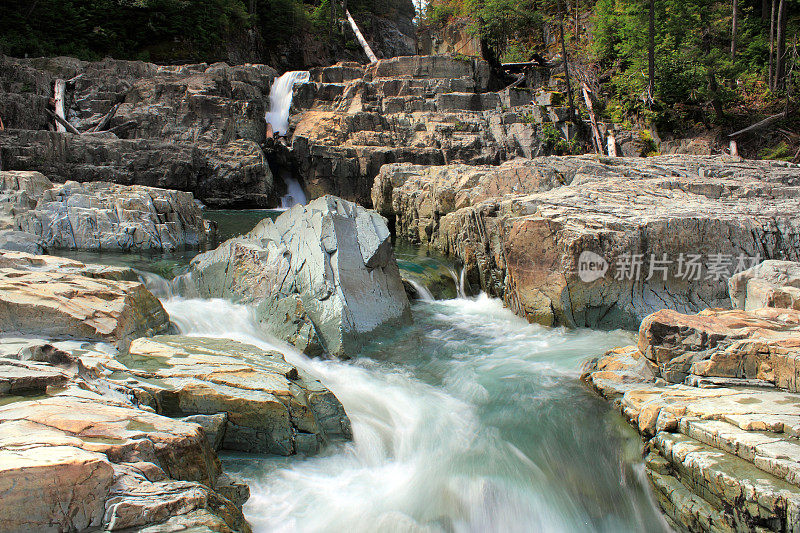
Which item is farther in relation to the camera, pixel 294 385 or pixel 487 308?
pixel 487 308

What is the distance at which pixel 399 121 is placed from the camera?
75.5 feet

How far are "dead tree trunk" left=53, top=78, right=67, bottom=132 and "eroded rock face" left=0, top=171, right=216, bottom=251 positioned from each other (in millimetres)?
9437

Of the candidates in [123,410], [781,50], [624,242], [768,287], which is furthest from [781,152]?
[123,410]

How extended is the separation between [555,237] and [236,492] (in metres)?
5.66

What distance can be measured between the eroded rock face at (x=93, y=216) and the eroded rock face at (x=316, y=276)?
3712 mm

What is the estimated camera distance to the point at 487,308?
341 inches

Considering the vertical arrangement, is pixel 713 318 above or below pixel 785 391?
above

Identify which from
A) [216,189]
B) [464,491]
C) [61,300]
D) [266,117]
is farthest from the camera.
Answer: [266,117]

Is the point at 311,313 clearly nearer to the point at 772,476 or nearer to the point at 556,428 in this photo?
the point at 556,428

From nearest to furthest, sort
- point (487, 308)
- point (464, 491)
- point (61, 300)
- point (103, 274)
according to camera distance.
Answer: point (464, 491)
point (61, 300)
point (103, 274)
point (487, 308)

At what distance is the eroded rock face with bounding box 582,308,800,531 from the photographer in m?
3.12

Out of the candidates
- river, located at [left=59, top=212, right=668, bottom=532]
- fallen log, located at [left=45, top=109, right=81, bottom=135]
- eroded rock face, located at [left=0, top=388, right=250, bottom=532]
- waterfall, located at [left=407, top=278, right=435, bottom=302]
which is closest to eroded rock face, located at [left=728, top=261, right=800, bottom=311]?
river, located at [left=59, top=212, right=668, bottom=532]

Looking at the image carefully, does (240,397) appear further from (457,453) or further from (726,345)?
(726,345)

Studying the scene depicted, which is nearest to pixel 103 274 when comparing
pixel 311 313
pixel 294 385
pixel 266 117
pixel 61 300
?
pixel 61 300
